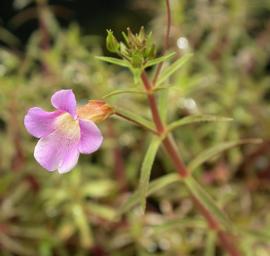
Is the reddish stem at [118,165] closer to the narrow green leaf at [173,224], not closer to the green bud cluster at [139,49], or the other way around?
the narrow green leaf at [173,224]

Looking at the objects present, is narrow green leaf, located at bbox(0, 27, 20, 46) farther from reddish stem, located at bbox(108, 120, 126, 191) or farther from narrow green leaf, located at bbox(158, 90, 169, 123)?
narrow green leaf, located at bbox(158, 90, 169, 123)

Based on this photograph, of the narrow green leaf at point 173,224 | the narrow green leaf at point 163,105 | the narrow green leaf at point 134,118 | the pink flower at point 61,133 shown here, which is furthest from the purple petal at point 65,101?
the narrow green leaf at point 173,224

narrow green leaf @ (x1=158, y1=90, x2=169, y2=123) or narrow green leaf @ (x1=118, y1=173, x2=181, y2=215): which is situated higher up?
narrow green leaf @ (x1=158, y1=90, x2=169, y2=123)

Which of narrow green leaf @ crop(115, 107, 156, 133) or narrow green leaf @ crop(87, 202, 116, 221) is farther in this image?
narrow green leaf @ crop(87, 202, 116, 221)

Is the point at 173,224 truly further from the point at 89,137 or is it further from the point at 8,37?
the point at 8,37

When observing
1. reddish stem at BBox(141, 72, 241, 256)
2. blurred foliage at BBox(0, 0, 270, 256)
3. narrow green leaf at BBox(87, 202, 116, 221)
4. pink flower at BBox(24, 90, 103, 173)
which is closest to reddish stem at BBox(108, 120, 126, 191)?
blurred foliage at BBox(0, 0, 270, 256)

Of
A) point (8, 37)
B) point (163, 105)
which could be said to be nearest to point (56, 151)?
point (163, 105)
